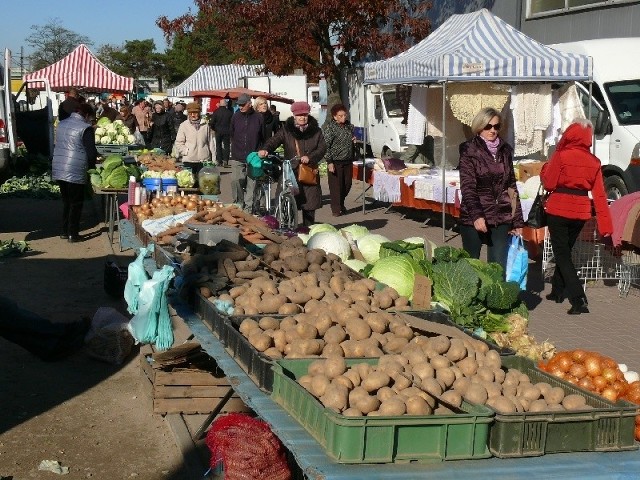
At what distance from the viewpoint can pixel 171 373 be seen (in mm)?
6477

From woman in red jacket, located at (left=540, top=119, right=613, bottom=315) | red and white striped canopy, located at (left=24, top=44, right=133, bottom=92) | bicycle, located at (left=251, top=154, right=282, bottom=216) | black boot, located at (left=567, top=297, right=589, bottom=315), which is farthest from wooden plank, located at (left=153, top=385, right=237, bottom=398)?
red and white striped canopy, located at (left=24, top=44, right=133, bottom=92)

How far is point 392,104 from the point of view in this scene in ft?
77.6

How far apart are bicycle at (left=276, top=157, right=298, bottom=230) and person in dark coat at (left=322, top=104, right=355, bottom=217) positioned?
142 inches

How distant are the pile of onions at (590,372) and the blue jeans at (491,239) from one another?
3.01m

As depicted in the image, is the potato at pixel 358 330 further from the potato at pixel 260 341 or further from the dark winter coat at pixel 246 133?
the dark winter coat at pixel 246 133

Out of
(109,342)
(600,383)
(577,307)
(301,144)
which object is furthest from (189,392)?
(301,144)

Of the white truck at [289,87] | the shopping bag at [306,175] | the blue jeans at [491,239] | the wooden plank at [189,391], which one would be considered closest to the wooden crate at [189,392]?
the wooden plank at [189,391]

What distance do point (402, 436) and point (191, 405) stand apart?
3.36 m

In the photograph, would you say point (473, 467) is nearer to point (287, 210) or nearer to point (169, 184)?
point (169, 184)

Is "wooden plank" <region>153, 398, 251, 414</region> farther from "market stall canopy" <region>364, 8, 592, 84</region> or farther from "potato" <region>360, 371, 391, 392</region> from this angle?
"market stall canopy" <region>364, 8, 592, 84</region>

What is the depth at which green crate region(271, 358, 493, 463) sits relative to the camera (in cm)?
329

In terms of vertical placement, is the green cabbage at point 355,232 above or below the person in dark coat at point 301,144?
below

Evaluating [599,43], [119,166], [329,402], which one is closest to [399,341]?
[329,402]

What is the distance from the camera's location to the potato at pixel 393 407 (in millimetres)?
3473
